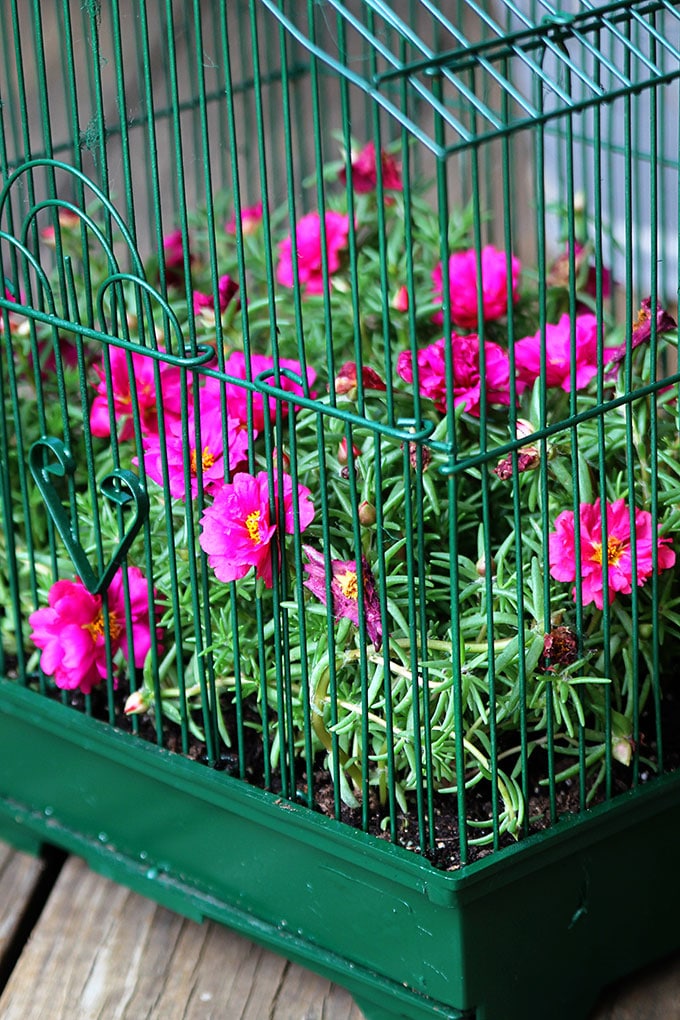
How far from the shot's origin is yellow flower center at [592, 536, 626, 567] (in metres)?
1.03

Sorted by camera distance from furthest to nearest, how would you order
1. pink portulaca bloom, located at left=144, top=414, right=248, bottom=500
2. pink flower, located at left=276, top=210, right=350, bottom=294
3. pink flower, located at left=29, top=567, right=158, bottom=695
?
1. pink flower, located at left=276, top=210, right=350, bottom=294
2. pink flower, located at left=29, top=567, right=158, bottom=695
3. pink portulaca bloom, located at left=144, top=414, right=248, bottom=500

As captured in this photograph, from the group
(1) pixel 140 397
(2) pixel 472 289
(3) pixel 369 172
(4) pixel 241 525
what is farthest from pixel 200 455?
(3) pixel 369 172

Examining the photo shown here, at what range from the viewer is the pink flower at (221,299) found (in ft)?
4.21

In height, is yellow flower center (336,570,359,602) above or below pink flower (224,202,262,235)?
below

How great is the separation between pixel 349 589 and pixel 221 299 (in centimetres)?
37

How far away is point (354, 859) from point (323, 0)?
22.7 inches

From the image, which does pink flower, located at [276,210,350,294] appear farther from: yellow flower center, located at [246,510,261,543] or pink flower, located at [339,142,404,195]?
yellow flower center, located at [246,510,261,543]

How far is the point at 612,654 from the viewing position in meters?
1.08

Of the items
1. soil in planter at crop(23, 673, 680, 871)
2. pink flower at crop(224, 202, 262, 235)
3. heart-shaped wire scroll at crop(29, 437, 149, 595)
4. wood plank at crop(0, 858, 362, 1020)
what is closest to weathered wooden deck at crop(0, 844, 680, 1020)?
wood plank at crop(0, 858, 362, 1020)

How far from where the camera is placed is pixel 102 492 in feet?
3.70

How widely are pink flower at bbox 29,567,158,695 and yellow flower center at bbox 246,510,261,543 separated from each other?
0.19 m

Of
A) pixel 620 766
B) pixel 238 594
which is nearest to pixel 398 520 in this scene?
pixel 238 594

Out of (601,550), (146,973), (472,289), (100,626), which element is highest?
(472,289)

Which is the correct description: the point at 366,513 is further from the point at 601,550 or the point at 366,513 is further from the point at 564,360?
the point at 564,360
